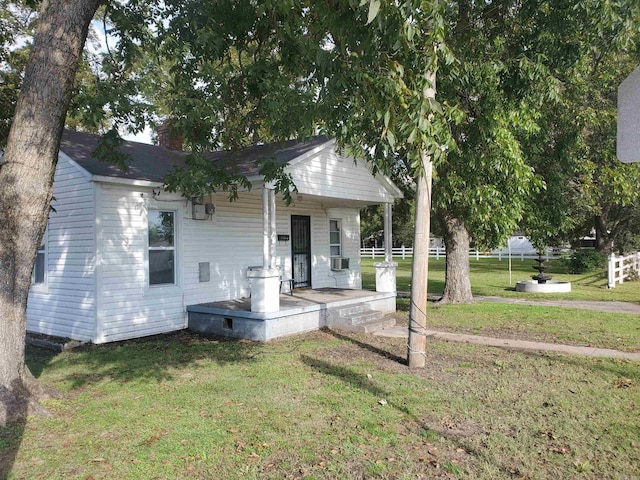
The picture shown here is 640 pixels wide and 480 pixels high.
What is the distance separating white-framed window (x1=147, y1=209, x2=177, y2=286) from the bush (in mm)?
22297

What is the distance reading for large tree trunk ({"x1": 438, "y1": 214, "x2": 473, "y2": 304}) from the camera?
13.6 meters

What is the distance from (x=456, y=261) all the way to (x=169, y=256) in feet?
25.9

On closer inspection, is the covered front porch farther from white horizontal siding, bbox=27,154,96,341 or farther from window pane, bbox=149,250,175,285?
white horizontal siding, bbox=27,154,96,341

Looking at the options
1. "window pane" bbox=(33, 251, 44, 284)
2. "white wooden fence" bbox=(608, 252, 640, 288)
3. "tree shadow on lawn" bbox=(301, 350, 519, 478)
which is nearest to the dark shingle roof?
"window pane" bbox=(33, 251, 44, 284)

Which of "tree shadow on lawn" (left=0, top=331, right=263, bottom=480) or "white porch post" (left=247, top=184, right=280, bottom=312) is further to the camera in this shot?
"white porch post" (left=247, top=184, right=280, bottom=312)

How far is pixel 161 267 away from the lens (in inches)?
392

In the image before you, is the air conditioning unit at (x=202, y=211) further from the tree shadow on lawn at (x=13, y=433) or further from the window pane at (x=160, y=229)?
the tree shadow on lawn at (x=13, y=433)

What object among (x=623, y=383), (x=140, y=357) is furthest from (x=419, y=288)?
(x=140, y=357)

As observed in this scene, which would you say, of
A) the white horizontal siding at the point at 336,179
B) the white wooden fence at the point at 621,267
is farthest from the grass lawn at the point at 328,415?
the white wooden fence at the point at 621,267

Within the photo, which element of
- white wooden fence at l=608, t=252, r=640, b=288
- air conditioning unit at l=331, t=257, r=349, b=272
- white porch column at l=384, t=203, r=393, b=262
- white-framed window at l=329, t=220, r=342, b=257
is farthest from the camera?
white wooden fence at l=608, t=252, r=640, b=288

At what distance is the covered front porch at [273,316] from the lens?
29.9 ft

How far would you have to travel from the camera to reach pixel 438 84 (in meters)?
8.75

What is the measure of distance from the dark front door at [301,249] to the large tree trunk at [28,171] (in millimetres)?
7959

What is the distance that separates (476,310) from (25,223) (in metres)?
10.4
